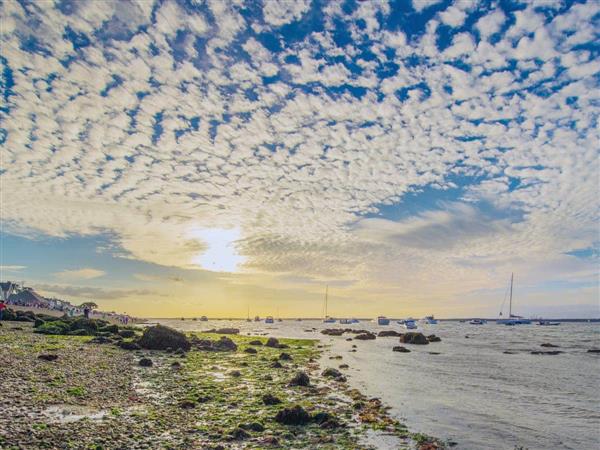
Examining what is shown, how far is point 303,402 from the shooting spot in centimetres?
2547

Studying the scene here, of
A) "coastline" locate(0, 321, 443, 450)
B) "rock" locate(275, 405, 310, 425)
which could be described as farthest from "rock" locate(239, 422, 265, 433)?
"rock" locate(275, 405, 310, 425)

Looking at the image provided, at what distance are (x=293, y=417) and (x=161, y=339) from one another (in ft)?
113

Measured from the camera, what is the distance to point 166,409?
68.1 ft

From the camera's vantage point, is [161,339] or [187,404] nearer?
[187,404]

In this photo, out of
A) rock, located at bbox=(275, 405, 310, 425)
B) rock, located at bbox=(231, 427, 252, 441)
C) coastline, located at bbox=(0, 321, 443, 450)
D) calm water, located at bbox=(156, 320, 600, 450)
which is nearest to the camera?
coastline, located at bbox=(0, 321, 443, 450)

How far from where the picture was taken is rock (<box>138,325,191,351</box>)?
4872 cm

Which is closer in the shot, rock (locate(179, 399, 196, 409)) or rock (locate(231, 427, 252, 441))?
rock (locate(231, 427, 252, 441))

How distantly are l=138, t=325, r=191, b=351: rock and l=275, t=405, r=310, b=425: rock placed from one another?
109 ft

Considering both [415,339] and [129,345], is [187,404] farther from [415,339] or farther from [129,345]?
[415,339]

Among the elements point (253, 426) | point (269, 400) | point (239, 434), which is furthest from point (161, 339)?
point (239, 434)

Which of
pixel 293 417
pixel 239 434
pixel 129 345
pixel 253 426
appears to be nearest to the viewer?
pixel 239 434

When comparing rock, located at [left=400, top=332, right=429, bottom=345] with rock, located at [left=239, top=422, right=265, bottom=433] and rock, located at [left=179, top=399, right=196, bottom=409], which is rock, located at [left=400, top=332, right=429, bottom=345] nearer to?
rock, located at [left=179, top=399, right=196, bottom=409]

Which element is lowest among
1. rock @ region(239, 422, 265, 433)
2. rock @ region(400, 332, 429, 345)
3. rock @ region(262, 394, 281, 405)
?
rock @ region(400, 332, 429, 345)

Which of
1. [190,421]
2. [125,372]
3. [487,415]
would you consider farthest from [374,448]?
[125,372]
